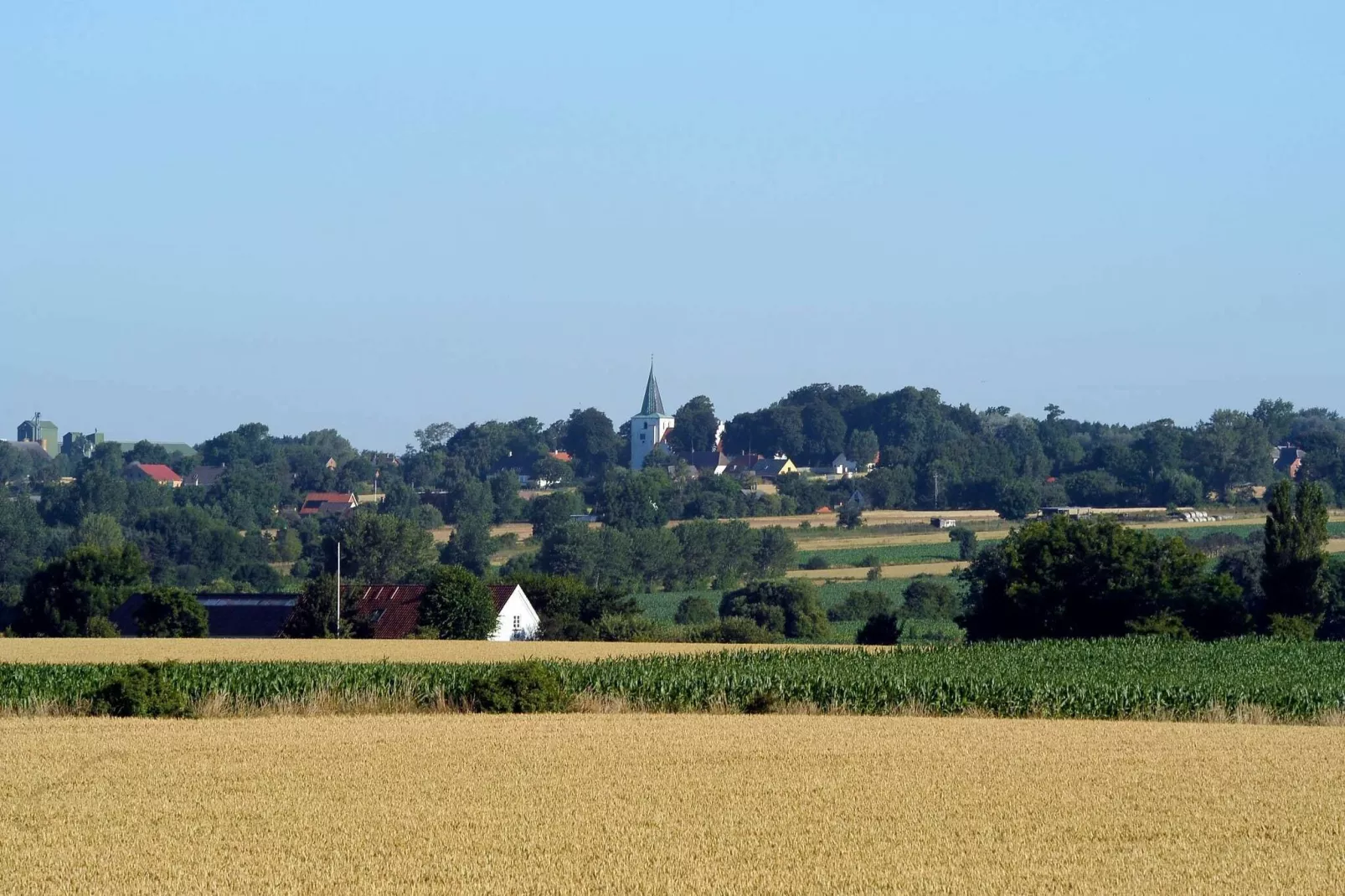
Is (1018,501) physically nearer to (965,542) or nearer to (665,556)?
(965,542)

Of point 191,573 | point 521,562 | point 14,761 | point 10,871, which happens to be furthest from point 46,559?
point 10,871

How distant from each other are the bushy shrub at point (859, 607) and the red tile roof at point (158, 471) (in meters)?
119

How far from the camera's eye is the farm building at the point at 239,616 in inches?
2530

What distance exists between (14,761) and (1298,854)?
16.0m

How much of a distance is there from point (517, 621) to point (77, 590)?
18411 mm

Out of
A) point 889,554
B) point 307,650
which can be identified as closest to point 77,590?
point 307,650

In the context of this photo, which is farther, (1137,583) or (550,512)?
(550,512)

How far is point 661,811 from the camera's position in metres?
17.8

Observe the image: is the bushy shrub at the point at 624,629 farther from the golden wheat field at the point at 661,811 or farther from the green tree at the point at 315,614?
the golden wheat field at the point at 661,811

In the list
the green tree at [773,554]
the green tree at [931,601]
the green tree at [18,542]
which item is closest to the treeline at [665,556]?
the green tree at [773,554]

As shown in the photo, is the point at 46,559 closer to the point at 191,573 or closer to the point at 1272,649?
the point at 191,573

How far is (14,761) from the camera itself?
2152 cm

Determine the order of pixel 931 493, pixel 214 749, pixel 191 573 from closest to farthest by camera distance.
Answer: pixel 214 749 → pixel 191 573 → pixel 931 493

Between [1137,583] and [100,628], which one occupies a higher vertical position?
[1137,583]
